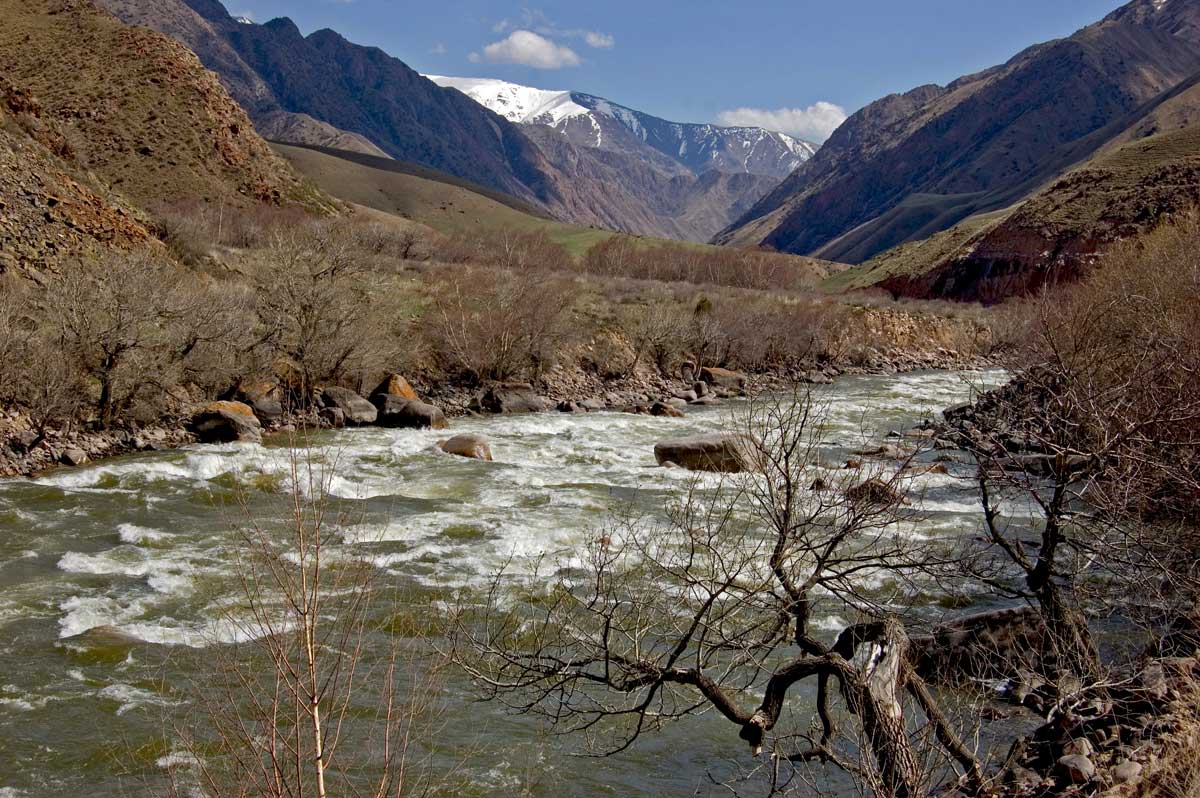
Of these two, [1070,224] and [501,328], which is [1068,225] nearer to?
[1070,224]

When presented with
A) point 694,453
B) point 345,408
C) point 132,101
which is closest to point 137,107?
point 132,101

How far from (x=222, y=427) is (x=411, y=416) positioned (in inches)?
211

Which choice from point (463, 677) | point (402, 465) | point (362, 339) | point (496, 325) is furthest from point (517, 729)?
point (496, 325)

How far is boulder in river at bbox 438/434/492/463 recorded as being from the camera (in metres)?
19.3

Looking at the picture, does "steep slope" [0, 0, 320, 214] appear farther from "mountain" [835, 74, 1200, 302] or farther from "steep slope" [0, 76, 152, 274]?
"mountain" [835, 74, 1200, 302]

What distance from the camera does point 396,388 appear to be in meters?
25.9

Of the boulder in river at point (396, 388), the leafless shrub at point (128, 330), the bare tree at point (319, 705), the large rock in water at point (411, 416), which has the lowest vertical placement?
the bare tree at point (319, 705)

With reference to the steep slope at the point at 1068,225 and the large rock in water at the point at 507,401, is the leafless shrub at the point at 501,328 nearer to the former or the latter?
the large rock in water at the point at 507,401

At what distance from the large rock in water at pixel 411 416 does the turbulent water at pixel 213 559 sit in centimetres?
92

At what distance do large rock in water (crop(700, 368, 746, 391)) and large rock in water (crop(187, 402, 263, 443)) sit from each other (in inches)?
811

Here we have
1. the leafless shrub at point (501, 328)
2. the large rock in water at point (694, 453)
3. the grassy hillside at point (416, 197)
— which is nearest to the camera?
the large rock in water at point (694, 453)

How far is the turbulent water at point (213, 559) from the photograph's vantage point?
6.98 metres

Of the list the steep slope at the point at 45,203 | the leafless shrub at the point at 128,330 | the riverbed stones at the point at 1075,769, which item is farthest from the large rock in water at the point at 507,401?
the riverbed stones at the point at 1075,769

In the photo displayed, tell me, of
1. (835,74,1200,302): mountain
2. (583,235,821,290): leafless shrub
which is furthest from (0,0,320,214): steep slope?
(835,74,1200,302): mountain
